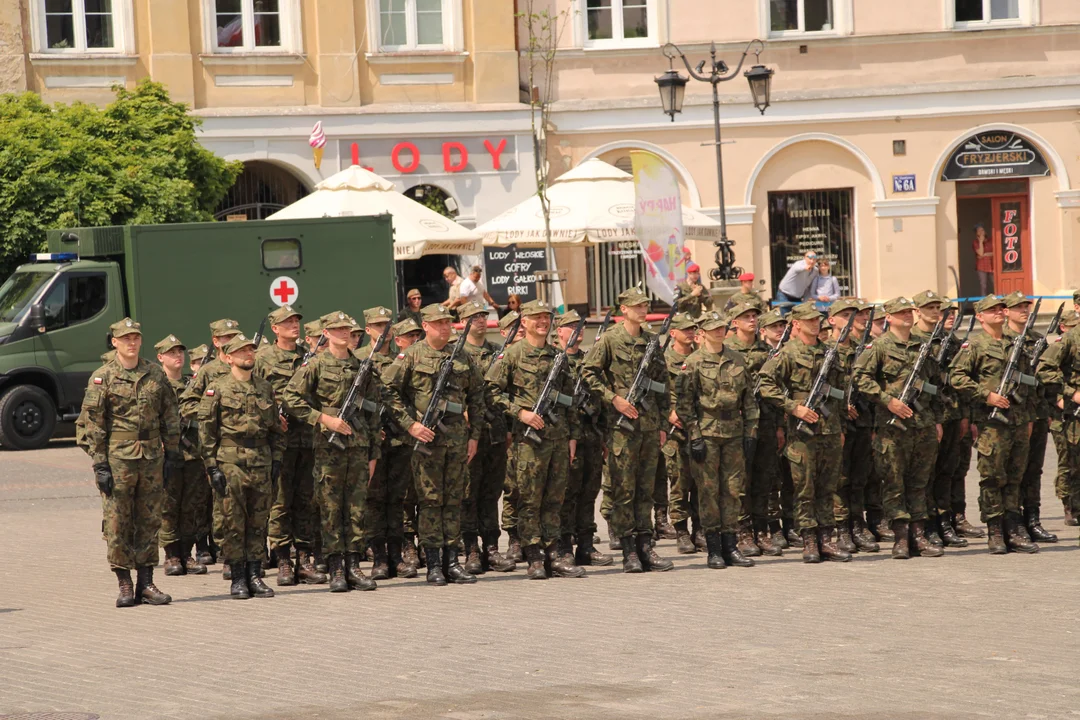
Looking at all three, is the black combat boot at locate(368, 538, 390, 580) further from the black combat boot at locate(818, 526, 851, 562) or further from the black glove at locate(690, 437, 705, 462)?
the black combat boot at locate(818, 526, 851, 562)

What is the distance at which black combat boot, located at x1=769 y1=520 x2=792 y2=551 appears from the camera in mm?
13391

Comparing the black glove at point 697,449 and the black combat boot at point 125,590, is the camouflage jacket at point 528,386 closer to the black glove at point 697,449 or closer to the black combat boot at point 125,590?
the black glove at point 697,449

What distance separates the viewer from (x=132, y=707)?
8.58 m

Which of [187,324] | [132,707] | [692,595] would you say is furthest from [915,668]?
[187,324]

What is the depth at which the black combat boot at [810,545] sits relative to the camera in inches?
500

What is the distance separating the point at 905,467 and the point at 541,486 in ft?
9.03

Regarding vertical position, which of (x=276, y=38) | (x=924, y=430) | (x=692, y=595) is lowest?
(x=692, y=595)

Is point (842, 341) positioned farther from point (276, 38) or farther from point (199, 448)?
point (276, 38)

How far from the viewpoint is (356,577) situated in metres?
12.2

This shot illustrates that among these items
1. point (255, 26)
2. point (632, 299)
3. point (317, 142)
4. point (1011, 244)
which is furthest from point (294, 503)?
point (1011, 244)

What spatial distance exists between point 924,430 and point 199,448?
5489 mm

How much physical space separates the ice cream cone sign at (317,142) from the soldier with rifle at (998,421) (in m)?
17.4

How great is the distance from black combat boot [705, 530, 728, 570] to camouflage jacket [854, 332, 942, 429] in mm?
1532

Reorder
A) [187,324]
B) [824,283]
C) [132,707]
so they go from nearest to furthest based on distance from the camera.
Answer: [132,707], [187,324], [824,283]
